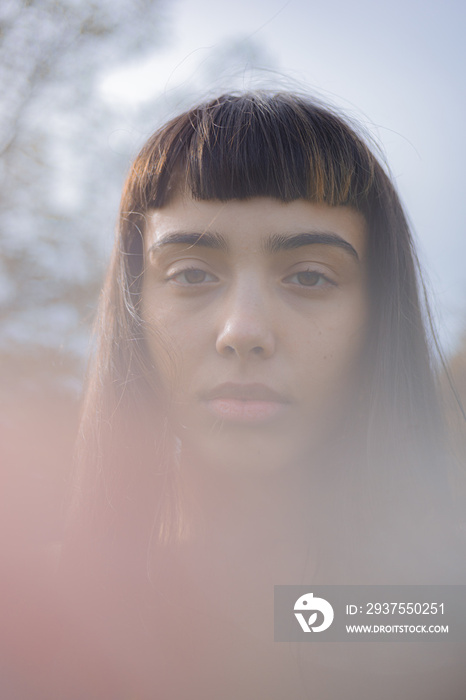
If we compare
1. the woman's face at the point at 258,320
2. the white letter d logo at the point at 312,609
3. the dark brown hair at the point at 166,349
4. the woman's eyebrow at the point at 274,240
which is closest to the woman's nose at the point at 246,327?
the woman's face at the point at 258,320

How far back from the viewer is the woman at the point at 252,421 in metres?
1.08

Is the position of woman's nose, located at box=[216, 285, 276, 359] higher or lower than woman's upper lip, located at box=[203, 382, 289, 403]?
higher

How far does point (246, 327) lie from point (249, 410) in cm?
18

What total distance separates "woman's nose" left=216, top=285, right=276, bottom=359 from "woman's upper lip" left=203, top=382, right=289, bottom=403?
6 cm

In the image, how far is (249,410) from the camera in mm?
1053

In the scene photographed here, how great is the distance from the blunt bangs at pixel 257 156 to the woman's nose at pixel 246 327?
0.23m

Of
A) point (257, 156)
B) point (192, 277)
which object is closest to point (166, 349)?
point (192, 277)

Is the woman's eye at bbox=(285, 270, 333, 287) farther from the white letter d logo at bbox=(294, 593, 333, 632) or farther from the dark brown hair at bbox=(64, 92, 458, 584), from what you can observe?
Answer: the white letter d logo at bbox=(294, 593, 333, 632)

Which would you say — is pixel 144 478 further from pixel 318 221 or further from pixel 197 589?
pixel 318 221

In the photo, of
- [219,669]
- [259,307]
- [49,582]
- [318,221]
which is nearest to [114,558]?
[49,582]

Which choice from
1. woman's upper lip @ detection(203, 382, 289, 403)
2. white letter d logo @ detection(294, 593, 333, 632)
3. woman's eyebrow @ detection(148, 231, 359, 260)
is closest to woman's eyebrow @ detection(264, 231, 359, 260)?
woman's eyebrow @ detection(148, 231, 359, 260)

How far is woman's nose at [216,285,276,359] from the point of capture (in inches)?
39.8

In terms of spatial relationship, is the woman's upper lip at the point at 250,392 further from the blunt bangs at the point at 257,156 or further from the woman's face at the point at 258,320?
the blunt bangs at the point at 257,156

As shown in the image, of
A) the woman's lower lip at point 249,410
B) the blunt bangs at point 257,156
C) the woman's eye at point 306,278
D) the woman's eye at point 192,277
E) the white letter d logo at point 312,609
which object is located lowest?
the white letter d logo at point 312,609
